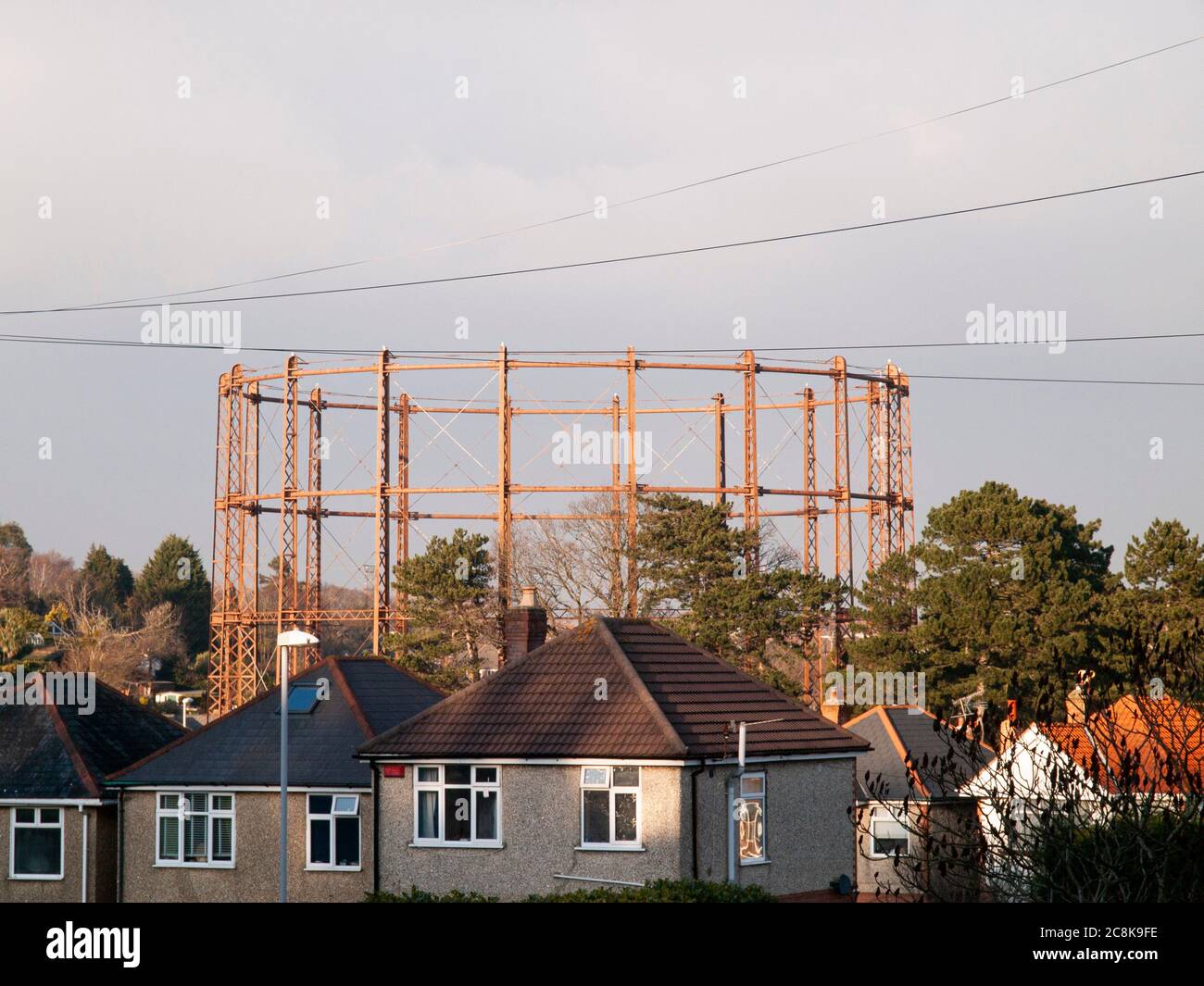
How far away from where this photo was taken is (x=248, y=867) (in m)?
26.4

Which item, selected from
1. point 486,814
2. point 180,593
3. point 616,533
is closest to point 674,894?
point 486,814

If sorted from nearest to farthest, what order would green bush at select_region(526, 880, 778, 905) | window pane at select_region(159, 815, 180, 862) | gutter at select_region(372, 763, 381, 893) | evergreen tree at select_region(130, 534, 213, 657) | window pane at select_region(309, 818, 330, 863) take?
green bush at select_region(526, 880, 778, 905) < gutter at select_region(372, 763, 381, 893) < window pane at select_region(309, 818, 330, 863) < window pane at select_region(159, 815, 180, 862) < evergreen tree at select_region(130, 534, 213, 657)

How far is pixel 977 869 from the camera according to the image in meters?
9.66

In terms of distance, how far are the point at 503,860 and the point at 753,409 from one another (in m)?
36.0

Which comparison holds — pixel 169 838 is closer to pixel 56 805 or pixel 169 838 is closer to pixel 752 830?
pixel 56 805

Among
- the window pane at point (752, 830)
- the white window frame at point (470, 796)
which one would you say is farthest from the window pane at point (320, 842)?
the window pane at point (752, 830)

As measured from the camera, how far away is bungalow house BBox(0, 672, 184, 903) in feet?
89.8

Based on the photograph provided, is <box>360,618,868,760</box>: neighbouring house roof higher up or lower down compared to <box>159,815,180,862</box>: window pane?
higher up

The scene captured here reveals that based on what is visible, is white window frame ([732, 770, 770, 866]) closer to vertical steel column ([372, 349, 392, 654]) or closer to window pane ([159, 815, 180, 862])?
window pane ([159, 815, 180, 862])

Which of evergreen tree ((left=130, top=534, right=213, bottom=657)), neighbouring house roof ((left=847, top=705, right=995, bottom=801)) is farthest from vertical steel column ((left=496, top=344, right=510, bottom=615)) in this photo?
evergreen tree ((left=130, top=534, right=213, bottom=657))

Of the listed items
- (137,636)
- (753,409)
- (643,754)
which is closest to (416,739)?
(643,754)

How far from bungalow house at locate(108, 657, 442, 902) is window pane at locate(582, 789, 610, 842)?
13.2 feet

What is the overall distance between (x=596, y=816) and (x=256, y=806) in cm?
680
